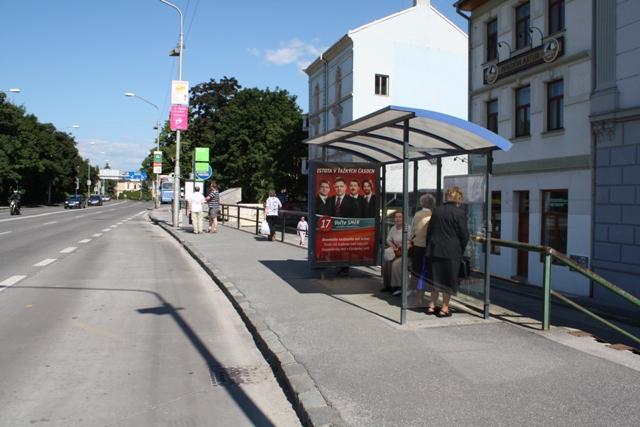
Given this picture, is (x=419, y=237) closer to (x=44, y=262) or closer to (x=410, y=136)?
(x=410, y=136)

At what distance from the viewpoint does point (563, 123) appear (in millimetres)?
14633

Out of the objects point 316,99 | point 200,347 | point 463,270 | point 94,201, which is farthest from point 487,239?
point 94,201

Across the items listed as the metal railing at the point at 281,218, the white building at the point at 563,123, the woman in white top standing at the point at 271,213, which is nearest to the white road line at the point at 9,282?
the metal railing at the point at 281,218

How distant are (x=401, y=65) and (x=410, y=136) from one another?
30918mm

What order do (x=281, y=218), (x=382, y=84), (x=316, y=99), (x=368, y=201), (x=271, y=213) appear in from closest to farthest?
(x=368, y=201), (x=271, y=213), (x=281, y=218), (x=382, y=84), (x=316, y=99)

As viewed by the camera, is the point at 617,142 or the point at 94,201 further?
the point at 94,201

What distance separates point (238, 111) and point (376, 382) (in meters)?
53.8

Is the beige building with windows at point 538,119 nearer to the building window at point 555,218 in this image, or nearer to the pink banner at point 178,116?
the building window at point 555,218

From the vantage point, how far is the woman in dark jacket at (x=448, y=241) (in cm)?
692

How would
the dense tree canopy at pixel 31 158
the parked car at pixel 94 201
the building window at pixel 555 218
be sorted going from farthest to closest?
the parked car at pixel 94 201, the dense tree canopy at pixel 31 158, the building window at pixel 555 218

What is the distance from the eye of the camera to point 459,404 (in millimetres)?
4125

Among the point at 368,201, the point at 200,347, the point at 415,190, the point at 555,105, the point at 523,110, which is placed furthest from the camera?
the point at 523,110

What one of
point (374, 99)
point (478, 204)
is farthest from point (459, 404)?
point (374, 99)

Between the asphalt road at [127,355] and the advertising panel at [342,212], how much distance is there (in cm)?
192
